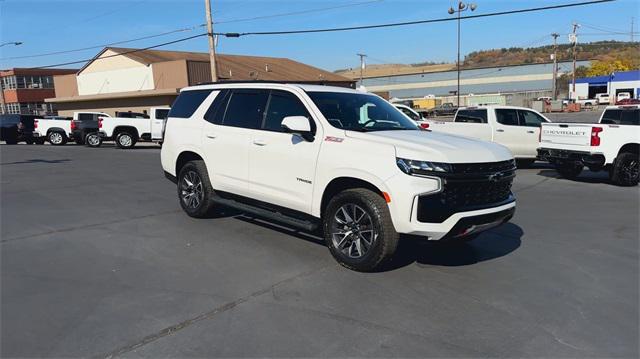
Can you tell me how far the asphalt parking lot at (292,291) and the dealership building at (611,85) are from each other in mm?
77921

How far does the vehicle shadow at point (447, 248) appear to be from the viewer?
17.9 feet

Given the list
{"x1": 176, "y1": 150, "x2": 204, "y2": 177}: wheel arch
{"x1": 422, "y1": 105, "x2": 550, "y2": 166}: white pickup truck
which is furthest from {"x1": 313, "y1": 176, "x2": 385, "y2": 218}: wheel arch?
{"x1": 422, "y1": 105, "x2": 550, "y2": 166}: white pickup truck

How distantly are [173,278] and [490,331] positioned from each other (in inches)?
117

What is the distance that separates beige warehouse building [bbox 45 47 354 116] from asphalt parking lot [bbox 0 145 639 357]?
27506 mm

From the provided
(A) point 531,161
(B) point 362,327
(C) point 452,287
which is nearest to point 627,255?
(C) point 452,287

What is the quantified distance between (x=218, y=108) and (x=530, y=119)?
1090 cm

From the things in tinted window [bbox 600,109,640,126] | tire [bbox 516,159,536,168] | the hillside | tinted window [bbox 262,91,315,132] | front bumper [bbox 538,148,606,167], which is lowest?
tire [bbox 516,159,536,168]

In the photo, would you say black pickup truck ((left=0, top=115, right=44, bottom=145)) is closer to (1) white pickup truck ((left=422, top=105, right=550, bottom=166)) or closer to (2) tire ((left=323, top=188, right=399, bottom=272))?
(1) white pickup truck ((left=422, top=105, right=550, bottom=166))

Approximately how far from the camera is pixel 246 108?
650cm

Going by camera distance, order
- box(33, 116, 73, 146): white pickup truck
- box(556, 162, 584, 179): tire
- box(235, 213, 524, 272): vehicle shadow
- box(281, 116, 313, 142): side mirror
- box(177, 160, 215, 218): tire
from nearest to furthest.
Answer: box(281, 116, 313, 142): side mirror < box(235, 213, 524, 272): vehicle shadow < box(177, 160, 215, 218): tire < box(556, 162, 584, 179): tire < box(33, 116, 73, 146): white pickup truck

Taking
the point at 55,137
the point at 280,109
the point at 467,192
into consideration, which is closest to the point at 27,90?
the point at 55,137

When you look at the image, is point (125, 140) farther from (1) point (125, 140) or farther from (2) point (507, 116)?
(2) point (507, 116)

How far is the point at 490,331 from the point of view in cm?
382

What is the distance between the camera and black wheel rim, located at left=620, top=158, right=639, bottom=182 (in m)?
11.0
